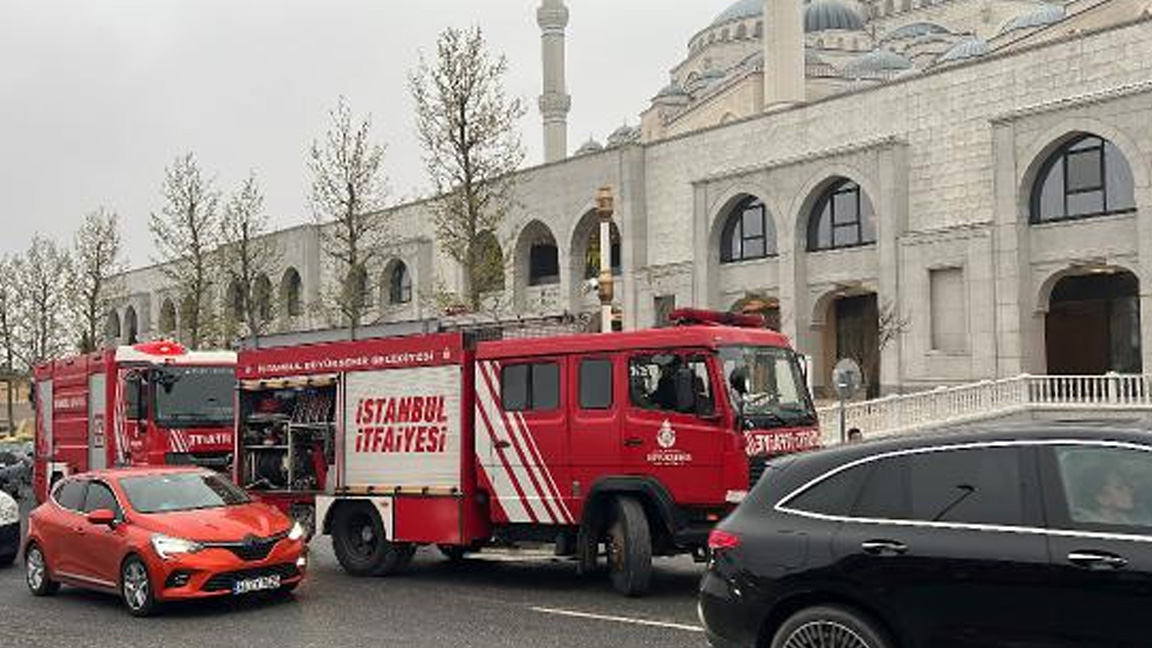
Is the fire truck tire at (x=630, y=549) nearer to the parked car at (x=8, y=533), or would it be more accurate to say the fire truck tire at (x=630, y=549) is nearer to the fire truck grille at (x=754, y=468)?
the fire truck grille at (x=754, y=468)

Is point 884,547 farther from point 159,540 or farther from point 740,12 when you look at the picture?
point 740,12

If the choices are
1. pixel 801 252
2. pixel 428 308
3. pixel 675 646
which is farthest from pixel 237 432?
pixel 428 308

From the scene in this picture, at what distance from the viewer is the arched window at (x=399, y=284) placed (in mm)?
58500

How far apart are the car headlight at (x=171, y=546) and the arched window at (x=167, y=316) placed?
213 feet

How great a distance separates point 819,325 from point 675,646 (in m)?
32.7

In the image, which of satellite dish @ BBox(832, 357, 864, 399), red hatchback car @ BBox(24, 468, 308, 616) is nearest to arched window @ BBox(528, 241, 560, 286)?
satellite dish @ BBox(832, 357, 864, 399)

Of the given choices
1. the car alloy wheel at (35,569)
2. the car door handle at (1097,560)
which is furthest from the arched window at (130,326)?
the car door handle at (1097,560)

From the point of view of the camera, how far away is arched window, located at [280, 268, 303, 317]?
65250 mm

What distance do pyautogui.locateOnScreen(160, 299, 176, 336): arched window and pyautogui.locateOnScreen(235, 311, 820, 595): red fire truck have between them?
61.8 meters

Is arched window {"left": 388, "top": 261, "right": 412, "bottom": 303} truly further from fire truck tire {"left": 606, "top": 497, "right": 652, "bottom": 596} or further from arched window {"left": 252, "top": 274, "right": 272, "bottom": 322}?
fire truck tire {"left": 606, "top": 497, "right": 652, "bottom": 596}

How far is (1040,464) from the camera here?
623 cm

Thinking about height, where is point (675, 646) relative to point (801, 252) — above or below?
below

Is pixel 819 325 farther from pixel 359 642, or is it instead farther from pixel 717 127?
pixel 359 642

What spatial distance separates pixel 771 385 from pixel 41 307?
5491cm
